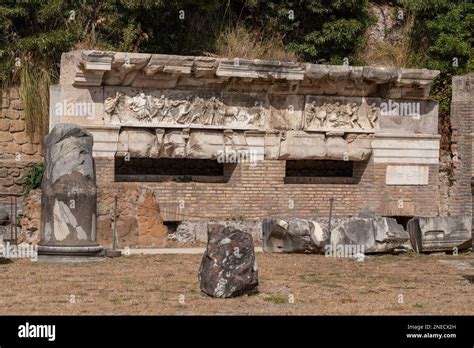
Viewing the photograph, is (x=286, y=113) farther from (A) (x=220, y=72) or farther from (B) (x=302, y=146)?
(A) (x=220, y=72)

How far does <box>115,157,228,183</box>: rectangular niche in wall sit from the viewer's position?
20.1 metres

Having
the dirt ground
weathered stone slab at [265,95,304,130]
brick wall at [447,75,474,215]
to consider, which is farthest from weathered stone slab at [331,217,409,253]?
brick wall at [447,75,474,215]

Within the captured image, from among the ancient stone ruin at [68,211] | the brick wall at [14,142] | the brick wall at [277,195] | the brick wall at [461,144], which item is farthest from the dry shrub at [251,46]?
the ancient stone ruin at [68,211]

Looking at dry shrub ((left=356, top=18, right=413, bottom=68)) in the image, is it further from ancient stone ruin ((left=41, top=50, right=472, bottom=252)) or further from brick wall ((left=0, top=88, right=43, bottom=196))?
brick wall ((left=0, top=88, right=43, bottom=196))

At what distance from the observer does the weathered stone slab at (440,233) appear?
17812mm

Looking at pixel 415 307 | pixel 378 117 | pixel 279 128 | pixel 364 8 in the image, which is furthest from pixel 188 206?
pixel 415 307

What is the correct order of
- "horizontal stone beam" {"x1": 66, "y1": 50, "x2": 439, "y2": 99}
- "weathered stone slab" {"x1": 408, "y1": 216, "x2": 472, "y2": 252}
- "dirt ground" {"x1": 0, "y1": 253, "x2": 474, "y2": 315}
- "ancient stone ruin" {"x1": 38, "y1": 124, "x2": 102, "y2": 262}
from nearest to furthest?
"dirt ground" {"x1": 0, "y1": 253, "x2": 474, "y2": 315}
"ancient stone ruin" {"x1": 38, "y1": 124, "x2": 102, "y2": 262}
"weathered stone slab" {"x1": 408, "y1": 216, "x2": 472, "y2": 252}
"horizontal stone beam" {"x1": 66, "y1": 50, "x2": 439, "y2": 99}

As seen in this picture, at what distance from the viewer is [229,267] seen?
12016 millimetres

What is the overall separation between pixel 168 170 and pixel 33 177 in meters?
2.87

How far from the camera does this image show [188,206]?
20.0m

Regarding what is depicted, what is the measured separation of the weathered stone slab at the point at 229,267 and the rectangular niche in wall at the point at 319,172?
360 inches

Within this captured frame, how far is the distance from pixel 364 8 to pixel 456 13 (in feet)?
7.17

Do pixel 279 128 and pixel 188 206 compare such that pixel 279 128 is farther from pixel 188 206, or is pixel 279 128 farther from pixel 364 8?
pixel 364 8

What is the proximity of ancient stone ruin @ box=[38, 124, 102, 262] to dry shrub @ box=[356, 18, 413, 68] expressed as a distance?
10.1 meters
